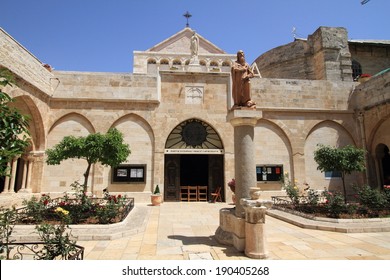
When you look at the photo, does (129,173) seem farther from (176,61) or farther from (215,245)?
(176,61)

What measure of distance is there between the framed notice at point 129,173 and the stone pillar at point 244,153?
31.0 feet

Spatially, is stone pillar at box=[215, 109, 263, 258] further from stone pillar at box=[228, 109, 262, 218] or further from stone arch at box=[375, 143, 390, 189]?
stone arch at box=[375, 143, 390, 189]

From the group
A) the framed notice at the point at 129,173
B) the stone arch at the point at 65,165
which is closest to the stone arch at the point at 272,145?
the framed notice at the point at 129,173

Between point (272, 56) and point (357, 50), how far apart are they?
24.6 ft

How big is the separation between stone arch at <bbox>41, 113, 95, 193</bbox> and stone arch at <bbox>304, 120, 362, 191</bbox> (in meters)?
13.2

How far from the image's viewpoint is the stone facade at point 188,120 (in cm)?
1433

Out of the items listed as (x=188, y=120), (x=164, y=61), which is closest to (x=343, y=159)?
(x=188, y=120)

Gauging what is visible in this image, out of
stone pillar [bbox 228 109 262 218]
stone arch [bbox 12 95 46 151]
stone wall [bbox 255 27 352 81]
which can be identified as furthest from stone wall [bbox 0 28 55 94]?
stone wall [bbox 255 27 352 81]

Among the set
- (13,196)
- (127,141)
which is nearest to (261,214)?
(127,141)

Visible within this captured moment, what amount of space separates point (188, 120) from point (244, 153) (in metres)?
9.76

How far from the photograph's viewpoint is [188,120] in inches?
623

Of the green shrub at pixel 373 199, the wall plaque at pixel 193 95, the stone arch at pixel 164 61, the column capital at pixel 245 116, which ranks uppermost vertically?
the stone arch at pixel 164 61

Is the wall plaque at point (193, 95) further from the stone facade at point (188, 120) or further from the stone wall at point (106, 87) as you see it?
the stone wall at point (106, 87)

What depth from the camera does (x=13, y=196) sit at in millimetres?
12242
